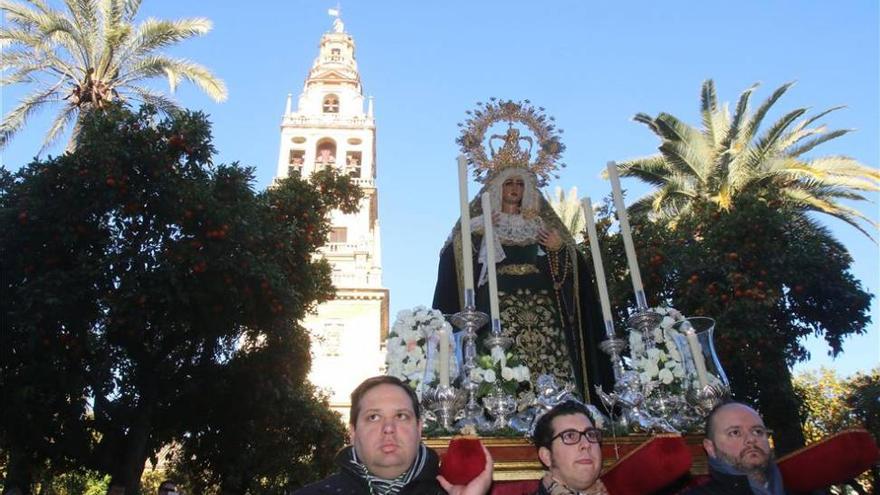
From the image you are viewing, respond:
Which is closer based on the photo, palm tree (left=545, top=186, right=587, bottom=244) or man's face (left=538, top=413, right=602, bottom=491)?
man's face (left=538, top=413, right=602, bottom=491)

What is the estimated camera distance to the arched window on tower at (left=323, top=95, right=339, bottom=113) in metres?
50.5

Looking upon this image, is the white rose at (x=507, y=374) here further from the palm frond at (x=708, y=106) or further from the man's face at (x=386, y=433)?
the palm frond at (x=708, y=106)

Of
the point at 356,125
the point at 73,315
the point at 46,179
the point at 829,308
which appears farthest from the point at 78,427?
the point at 356,125

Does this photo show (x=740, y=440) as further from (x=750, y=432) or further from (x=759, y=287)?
(x=759, y=287)

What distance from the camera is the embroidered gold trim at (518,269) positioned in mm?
7164

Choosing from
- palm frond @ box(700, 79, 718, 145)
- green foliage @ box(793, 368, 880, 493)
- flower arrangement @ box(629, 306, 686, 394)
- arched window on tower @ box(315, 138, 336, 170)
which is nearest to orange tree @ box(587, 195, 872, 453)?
green foliage @ box(793, 368, 880, 493)

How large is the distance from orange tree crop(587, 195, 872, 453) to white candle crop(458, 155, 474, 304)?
803 centimetres

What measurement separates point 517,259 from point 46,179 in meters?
8.92

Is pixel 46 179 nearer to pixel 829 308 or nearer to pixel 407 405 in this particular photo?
pixel 407 405

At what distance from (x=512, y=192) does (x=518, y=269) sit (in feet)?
2.94

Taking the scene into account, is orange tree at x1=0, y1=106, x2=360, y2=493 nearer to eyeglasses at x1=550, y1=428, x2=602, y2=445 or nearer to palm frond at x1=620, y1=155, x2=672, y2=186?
eyeglasses at x1=550, y1=428, x2=602, y2=445

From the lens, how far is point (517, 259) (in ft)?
23.9

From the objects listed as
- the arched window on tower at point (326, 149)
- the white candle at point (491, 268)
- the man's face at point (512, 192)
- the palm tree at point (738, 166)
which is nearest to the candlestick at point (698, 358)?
the white candle at point (491, 268)

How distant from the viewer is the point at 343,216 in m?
44.8
